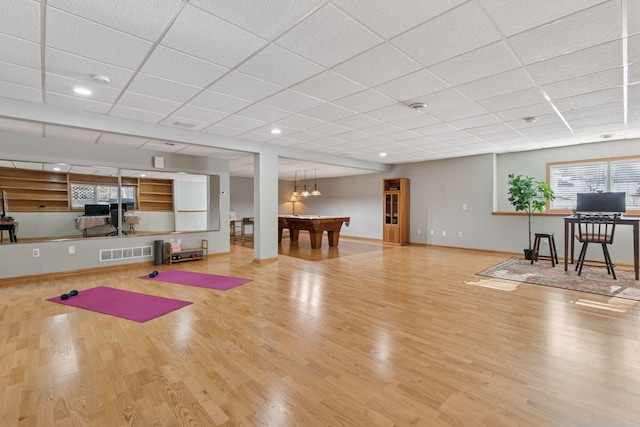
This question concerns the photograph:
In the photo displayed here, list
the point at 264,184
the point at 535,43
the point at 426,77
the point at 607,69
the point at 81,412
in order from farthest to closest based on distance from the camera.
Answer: the point at 264,184, the point at 426,77, the point at 607,69, the point at 535,43, the point at 81,412

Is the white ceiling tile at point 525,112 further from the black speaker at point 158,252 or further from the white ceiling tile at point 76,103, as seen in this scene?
the black speaker at point 158,252

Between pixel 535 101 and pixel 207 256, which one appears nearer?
pixel 535 101

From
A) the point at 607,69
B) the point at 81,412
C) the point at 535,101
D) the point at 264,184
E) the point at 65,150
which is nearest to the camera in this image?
the point at 81,412

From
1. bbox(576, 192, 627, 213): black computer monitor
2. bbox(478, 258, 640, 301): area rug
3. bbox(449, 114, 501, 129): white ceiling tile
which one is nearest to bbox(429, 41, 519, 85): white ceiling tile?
bbox(449, 114, 501, 129): white ceiling tile

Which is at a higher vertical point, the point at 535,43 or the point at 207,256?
the point at 535,43

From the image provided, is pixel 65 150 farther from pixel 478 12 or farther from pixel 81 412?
pixel 478 12

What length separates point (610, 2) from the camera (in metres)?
1.90

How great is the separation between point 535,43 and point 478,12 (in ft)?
2.49

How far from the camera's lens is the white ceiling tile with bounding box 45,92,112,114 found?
345 centimetres

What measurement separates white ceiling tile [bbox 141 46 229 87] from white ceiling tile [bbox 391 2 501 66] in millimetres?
1704

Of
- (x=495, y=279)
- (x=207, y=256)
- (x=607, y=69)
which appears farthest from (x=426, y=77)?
(x=207, y=256)

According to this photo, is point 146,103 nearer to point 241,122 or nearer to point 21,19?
point 241,122

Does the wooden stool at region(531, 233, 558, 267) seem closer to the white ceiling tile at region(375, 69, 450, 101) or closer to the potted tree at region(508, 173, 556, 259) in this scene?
the potted tree at region(508, 173, 556, 259)

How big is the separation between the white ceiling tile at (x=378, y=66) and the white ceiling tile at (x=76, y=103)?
3098 millimetres
